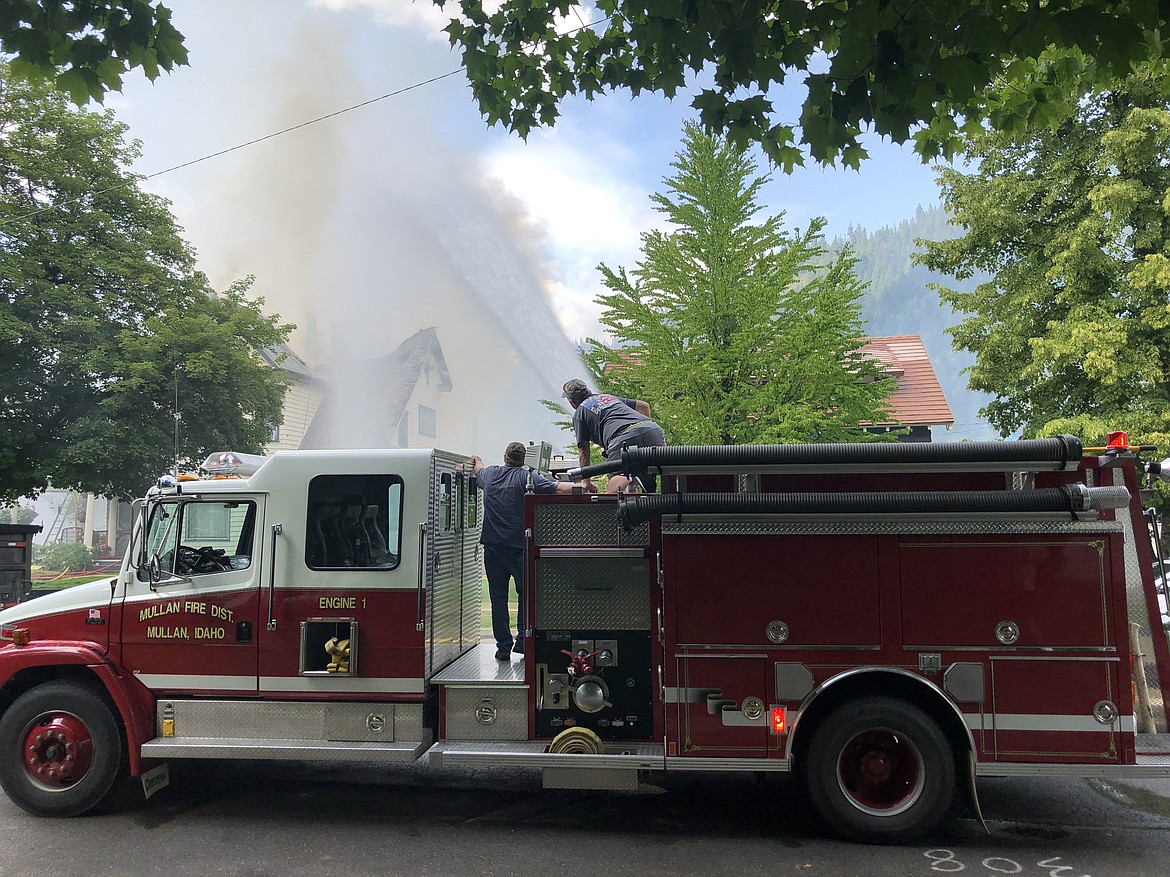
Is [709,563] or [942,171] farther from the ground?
[942,171]

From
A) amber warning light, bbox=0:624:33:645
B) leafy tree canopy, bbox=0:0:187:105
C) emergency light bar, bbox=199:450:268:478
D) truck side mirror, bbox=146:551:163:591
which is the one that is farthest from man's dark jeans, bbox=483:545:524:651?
leafy tree canopy, bbox=0:0:187:105

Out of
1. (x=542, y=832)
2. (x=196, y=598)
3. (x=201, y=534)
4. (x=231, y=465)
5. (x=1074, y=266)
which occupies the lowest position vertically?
(x=542, y=832)

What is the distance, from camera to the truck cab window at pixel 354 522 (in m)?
5.65

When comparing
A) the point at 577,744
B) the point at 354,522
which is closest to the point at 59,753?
the point at 354,522

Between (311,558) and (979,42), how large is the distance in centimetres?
488

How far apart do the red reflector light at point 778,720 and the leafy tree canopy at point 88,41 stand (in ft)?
17.3

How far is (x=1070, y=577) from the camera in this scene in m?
4.90

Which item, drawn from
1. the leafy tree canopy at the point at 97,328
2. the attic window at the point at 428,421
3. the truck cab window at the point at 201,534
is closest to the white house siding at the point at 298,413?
the attic window at the point at 428,421

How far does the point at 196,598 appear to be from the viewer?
5664 mm

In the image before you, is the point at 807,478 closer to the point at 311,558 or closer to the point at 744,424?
the point at 311,558

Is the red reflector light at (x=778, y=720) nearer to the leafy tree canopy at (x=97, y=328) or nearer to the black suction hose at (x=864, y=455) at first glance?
the black suction hose at (x=864, y=455)

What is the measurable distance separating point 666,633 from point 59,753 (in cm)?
416

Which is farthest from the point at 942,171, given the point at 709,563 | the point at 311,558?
the point at 311,558

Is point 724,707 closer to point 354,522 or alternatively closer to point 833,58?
point 354,522
